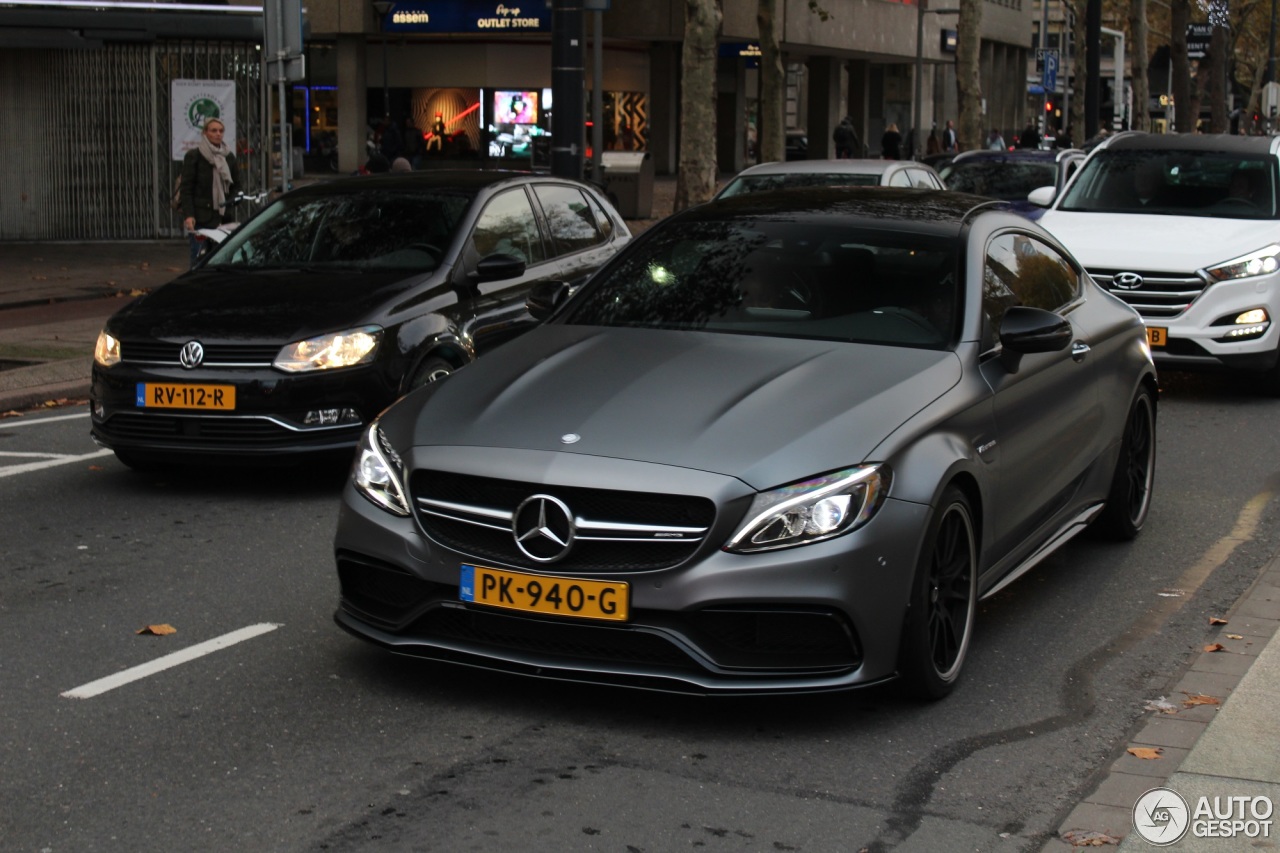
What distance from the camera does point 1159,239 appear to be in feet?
42.3

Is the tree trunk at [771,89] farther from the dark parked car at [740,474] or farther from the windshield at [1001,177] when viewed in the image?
the dark parked car at [740,474]

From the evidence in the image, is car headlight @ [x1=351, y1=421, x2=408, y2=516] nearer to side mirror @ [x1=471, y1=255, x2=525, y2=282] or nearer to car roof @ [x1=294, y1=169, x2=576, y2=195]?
side mirror @ [x1=471, y1=255, x2=525, y2=282]

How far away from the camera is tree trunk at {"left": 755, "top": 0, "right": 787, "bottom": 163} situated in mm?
37938

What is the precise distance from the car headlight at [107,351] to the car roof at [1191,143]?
8757 millimetres

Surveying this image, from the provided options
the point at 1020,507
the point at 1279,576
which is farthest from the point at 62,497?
the point at 1279,576

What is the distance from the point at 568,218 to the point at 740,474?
618cm

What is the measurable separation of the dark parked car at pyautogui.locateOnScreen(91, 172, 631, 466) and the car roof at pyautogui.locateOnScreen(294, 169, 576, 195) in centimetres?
1

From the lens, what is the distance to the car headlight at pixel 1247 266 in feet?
40.8

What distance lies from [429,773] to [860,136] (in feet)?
222

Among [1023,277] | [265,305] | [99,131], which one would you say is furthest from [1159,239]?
[99,131]

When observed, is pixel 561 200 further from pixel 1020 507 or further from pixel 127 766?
pixel 127 766

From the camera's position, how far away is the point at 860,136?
70750 millimetres

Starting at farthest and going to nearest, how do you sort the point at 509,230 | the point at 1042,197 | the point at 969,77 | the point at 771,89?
the point at 969,77 < the point at 771,89 < the point at 1042,197 < the point at 509,230

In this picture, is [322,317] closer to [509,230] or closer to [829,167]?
[509,230]
